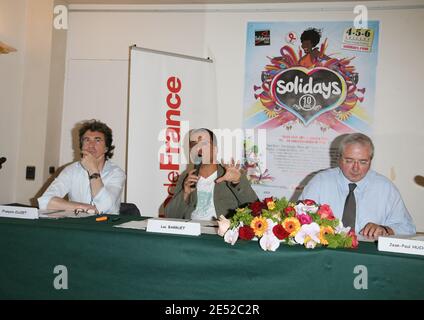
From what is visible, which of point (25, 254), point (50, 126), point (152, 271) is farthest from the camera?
point (50, 126)

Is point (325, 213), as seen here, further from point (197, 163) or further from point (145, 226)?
point (197, 163)

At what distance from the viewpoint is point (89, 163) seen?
2783 mm

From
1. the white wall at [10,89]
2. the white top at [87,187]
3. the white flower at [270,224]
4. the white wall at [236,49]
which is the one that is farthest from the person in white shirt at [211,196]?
the white wall at [10,89]

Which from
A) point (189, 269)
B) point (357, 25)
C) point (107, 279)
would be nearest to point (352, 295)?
point (189, 269)

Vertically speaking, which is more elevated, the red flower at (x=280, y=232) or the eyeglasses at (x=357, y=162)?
the eyeglasses at (x=357, y=162)

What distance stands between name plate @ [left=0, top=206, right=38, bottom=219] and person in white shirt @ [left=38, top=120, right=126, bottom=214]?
37 cm

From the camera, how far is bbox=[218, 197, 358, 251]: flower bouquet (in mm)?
1627

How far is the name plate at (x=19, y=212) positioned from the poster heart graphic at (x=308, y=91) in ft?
9.08

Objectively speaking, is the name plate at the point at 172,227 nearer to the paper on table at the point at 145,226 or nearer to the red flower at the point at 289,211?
the paper on table at the point at 145,226

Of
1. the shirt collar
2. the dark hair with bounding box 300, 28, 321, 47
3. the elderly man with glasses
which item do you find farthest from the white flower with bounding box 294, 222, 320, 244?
the dark hair with bounding box 300, 28, 321, 47

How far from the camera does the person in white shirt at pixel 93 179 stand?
2.71 metres

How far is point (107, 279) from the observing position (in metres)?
1.75
